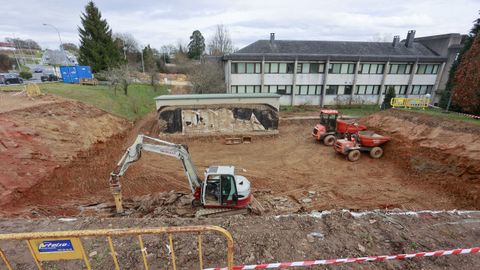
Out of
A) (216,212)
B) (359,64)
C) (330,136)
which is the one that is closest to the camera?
(216,212)

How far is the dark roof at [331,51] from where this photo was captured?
25703 mm

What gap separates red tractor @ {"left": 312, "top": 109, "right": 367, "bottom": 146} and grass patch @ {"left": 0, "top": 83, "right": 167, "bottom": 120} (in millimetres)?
16834

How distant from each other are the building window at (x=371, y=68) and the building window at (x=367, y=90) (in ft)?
5.75

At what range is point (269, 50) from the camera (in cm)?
2708

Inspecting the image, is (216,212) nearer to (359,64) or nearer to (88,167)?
(88,167)

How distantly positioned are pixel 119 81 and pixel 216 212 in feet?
70.4

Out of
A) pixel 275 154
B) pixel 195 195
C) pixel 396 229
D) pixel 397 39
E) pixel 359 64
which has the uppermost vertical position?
pixel 397 39

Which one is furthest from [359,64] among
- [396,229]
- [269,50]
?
[396,229]

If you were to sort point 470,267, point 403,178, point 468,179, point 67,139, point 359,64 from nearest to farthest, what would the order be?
point 470,267
point 468,179
point 403,178
point 67,139
point 359,64

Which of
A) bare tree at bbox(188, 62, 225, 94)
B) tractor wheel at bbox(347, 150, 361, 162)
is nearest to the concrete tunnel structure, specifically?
tractor wheel at bbox(347, 150, 361, 162)

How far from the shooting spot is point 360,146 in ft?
45.4

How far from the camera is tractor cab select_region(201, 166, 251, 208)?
7.70 metres

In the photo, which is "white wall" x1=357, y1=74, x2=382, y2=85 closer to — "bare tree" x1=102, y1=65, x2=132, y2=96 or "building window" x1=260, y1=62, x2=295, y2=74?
"building window" x1=260, y1=62, x2=295, y2=74

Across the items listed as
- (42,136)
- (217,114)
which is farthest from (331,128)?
(42,136)
